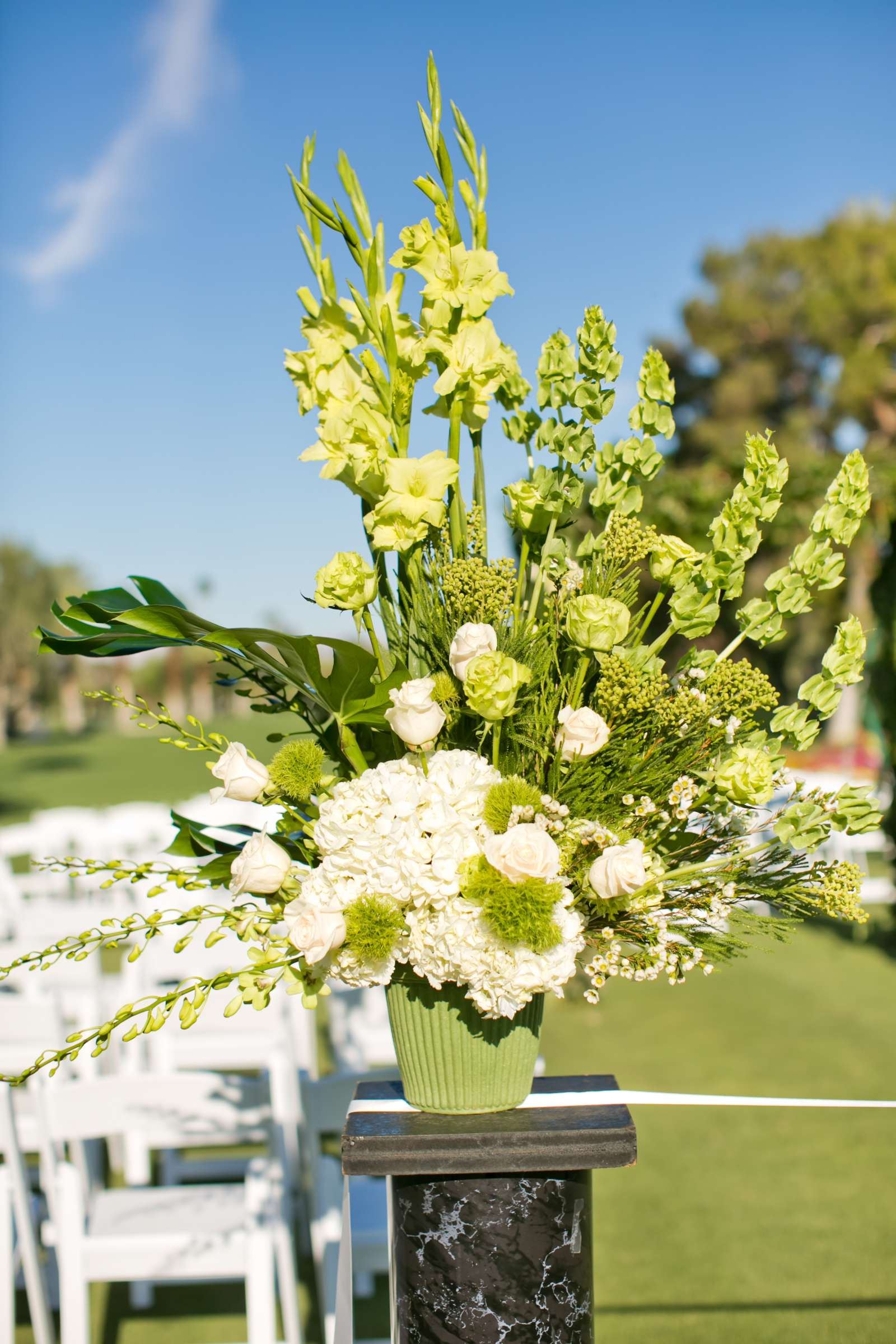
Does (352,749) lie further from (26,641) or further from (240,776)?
(26,641)

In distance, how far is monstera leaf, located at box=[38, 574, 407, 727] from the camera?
58.2 inches

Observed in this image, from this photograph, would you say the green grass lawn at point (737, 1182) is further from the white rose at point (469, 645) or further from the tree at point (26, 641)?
the tree at point (26, 641)

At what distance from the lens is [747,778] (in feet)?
4.68

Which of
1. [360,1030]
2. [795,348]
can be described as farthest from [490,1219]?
[795,348]

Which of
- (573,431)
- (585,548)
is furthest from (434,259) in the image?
(585,548)

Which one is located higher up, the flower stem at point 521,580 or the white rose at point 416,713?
the flower stem at point 521,580

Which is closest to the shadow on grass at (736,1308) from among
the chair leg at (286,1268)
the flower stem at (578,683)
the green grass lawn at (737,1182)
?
the green grass lawn at (737,1182)

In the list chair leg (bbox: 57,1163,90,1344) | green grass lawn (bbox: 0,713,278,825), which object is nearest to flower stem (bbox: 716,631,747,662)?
chair leg (bbox: 57,1163,90,1344)

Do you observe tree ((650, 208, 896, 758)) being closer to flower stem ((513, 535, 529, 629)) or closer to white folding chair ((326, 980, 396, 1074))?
white folding chair ((326, 980, 396, 1074))

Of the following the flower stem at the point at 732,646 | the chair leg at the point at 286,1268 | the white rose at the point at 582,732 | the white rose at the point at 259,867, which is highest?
the flower stem at the point at 732,646

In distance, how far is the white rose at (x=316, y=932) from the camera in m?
1.43

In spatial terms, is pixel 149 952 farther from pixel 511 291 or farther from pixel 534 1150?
pixel 511 291

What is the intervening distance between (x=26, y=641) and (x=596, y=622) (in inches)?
1895

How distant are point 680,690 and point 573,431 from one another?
1.26ft
